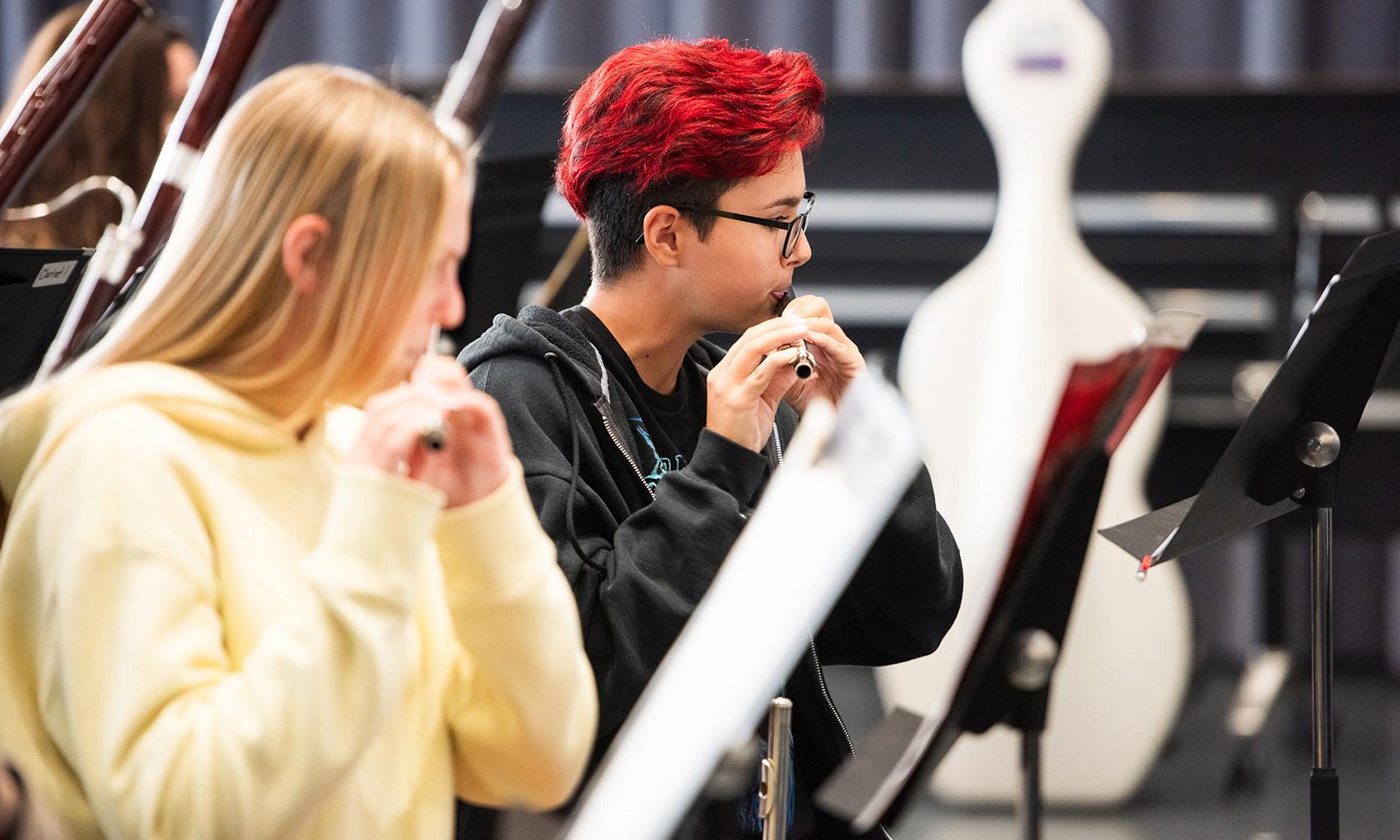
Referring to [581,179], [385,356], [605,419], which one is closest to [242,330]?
[385,356]

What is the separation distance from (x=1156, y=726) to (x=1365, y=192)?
3.38 feet

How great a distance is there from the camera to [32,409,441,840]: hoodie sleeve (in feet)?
2.63

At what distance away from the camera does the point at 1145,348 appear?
850 millimetres

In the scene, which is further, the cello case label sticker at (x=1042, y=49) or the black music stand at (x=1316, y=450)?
the cello case label sticker at (x=1042, y=49)

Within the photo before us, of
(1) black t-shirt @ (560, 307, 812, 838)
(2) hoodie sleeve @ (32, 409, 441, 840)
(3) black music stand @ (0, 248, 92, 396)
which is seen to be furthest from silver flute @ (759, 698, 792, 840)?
(3) black music stand @ (0, 248, 92, 396)

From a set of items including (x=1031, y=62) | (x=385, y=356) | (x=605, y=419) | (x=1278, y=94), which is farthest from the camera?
(x=1278, y=94)

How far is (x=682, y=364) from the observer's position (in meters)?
1.45

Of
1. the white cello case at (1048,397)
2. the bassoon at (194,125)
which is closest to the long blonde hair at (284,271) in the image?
the bassoon at (194,125)

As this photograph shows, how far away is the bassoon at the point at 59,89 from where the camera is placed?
1.28m

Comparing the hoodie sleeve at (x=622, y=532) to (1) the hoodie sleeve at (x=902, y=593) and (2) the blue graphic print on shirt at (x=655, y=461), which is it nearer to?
(2) the blue graphic print on shirt at (x=655, y=461)

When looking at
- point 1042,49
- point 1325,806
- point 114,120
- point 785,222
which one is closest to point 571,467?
point 785,222

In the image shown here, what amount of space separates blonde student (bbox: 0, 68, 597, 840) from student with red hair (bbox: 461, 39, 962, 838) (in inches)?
10.0

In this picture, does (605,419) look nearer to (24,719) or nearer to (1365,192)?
(24,719)

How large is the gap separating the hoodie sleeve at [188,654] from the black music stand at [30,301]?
337 millimetres
